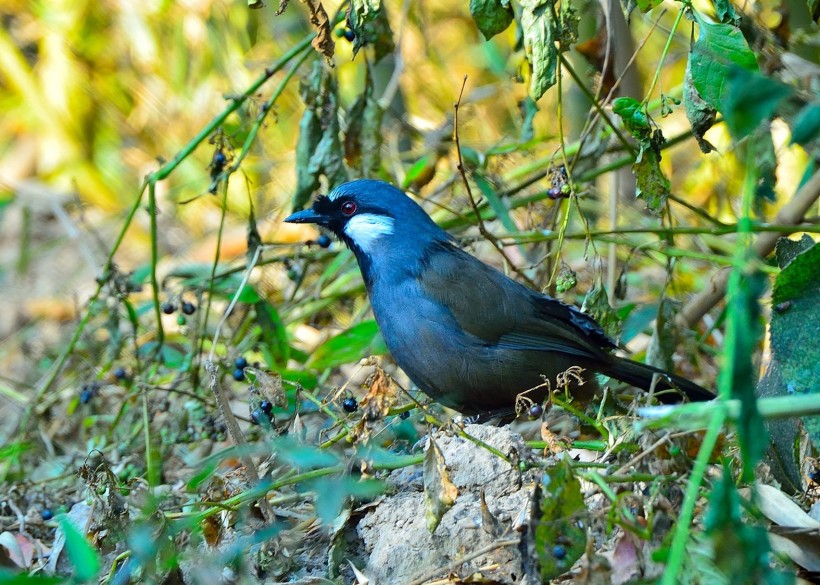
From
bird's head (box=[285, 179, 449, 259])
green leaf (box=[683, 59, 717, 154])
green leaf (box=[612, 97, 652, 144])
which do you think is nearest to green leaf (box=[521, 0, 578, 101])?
green leaf (box=[612, 97, 652, 144])

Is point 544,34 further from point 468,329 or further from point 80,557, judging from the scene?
point 80,557

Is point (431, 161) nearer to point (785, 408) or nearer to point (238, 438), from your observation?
point (238, 438)

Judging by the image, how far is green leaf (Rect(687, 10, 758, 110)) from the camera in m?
2.90

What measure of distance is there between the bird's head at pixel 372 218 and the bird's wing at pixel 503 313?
168 mm

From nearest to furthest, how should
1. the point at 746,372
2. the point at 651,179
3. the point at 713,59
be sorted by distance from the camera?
the point at 746,372 < the point at 713,59 < the point at 651,179

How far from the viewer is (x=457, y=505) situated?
9.61 ft

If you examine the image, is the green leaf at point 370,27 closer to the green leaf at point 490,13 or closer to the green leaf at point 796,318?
the green leaf at point 490,13

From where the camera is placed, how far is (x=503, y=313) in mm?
4078

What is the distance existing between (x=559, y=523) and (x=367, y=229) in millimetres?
2346

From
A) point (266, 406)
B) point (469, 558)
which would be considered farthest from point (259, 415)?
point (469, 558)

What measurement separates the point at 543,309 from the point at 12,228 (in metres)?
6.12

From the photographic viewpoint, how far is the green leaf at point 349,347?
14.5 feet

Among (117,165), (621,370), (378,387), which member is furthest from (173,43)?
(378,387)

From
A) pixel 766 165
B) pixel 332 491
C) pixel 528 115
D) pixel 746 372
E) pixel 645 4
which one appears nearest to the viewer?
pixel 746 372
